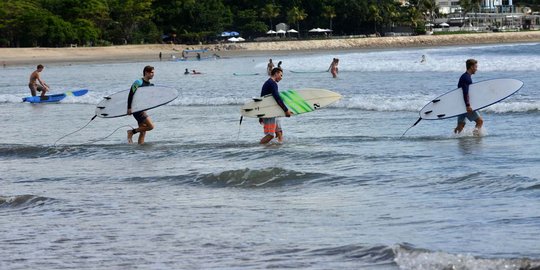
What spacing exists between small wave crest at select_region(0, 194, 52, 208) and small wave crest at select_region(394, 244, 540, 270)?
494cm

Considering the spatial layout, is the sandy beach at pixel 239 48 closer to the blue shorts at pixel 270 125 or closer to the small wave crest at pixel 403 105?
the small wave crest at pixel 403 105

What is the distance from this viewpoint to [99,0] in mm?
104938

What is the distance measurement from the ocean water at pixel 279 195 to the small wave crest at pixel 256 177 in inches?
1.0

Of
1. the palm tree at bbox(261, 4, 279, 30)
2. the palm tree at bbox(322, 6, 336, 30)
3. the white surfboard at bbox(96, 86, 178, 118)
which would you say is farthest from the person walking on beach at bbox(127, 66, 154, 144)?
the palm tree at bbox(322, 6, 336, 30)

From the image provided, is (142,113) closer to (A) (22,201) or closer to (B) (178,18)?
(A) (22,201)

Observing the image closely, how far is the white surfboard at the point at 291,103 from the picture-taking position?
1459 cm

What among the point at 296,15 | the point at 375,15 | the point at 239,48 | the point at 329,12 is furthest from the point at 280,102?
the point at 375,15

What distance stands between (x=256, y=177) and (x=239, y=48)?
9085 cm

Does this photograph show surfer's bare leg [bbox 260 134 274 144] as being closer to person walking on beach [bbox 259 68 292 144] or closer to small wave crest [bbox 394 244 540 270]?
person walking on beach [bbox 259 68 292 144]

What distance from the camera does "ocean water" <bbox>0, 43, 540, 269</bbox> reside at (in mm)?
7605

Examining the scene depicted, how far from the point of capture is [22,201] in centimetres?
1076

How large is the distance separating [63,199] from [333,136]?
258 inches

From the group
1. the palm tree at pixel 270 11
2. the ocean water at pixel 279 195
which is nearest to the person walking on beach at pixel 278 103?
the ocean water at pixel 279 195

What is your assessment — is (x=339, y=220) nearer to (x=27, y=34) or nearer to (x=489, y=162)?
(x=489, y=162)
